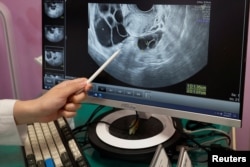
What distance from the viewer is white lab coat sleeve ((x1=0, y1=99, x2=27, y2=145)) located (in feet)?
2.75

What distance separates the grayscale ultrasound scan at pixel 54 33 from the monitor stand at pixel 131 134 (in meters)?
0.26

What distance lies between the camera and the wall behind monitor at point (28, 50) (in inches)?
57.1

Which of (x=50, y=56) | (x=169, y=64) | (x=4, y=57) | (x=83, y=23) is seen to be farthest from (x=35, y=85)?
(x=169, y=64)

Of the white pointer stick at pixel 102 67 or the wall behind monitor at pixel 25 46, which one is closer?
the white pointer stick at pixel 102 67

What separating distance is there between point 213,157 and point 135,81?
0.96ft

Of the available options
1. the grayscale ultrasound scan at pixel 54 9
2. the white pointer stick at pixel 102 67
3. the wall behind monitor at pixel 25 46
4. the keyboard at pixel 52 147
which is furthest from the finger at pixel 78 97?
the wall behind monitor at pixel 25 46

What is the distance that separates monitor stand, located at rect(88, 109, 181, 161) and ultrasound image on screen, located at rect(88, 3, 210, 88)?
0.14 meters

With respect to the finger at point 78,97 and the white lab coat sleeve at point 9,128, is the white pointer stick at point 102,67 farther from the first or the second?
the white lab coat sleeve at point 9,128

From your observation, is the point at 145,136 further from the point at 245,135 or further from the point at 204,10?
the point at 245,135

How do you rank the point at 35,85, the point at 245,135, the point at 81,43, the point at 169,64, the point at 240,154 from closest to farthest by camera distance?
the point at 240,154 < the point at 169,64 < the point at 81,43 < the point at 245,135 < the point at 35,85

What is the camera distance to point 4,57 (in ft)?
4.94

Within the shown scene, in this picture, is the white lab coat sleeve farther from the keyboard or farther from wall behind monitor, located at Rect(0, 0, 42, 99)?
wall behind monitor, located at Rect(0, 0, 42, 99)

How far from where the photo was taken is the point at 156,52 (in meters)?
0.80

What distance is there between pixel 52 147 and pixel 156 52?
36 cm
